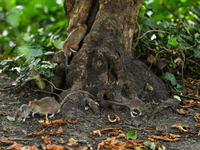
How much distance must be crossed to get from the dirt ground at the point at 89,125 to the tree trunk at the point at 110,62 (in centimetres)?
49

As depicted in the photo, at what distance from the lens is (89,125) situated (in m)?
3.44

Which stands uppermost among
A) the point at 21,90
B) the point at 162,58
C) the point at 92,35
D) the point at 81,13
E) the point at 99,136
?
the point at 81,13

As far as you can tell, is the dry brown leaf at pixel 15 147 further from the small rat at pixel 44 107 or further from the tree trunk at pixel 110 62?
the tree trunk at pixel 110 62

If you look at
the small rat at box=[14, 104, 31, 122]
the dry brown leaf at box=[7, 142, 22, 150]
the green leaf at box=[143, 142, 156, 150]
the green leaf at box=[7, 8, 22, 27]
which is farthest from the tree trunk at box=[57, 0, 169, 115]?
the green leaf at box=[7, 8, 22, 27]

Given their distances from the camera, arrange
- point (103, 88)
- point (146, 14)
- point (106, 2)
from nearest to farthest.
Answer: point (103, 88), point (106, 2), point (146, 14)

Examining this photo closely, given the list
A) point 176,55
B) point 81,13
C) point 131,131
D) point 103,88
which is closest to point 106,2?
point 81,13

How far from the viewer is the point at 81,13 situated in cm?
498

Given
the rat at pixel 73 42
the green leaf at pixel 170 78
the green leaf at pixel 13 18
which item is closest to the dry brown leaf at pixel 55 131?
the rat at pixel 73 42

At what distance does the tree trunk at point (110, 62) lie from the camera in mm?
4359

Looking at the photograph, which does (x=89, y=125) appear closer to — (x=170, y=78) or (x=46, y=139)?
(x=46, y=139)

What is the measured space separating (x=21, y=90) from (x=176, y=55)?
3583 mm

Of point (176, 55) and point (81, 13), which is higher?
point (81, 13)

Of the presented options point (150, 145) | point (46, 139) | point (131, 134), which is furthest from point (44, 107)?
point (150, 145)

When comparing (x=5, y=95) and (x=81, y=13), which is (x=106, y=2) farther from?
(x=5, y=95)
